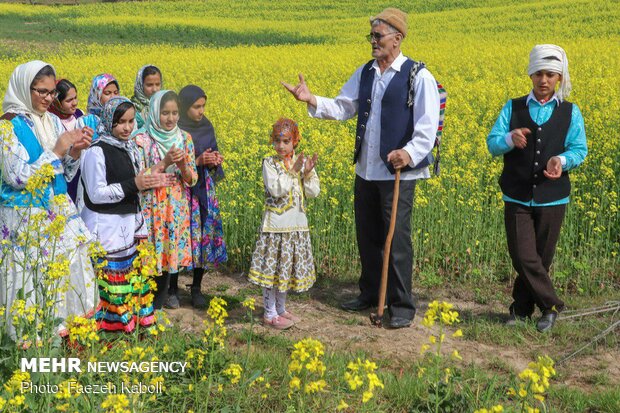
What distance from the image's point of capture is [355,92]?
5.42m

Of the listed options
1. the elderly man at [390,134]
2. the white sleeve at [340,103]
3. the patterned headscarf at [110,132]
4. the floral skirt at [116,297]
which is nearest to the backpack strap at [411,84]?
the elderly man at [390,134]

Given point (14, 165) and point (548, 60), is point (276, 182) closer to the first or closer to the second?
point (14, 165)

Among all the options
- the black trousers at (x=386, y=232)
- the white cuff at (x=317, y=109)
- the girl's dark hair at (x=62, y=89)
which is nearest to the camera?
the black trousers at (x=386, y=232)

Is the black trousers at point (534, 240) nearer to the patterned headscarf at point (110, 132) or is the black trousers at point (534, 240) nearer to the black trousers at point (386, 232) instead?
the black trousers at point (386, 232)

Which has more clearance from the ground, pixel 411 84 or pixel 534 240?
pixel 411 84

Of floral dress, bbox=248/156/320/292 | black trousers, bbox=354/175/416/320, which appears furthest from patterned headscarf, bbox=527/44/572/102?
floral dress, bbox=248/156/320/292

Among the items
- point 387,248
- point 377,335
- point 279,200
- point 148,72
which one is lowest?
point 377,335

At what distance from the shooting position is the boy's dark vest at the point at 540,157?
4879 millimetres

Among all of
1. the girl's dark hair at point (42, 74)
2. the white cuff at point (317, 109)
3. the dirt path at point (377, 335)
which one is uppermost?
the girl's dark hair at point (42, 74)

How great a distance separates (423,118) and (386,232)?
0.86 m

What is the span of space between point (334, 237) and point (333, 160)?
112 cm

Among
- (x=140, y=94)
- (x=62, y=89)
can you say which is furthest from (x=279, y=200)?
(x=62, y=89)

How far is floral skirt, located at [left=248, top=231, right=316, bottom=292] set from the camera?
4.99m

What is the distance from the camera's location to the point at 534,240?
5004mm
